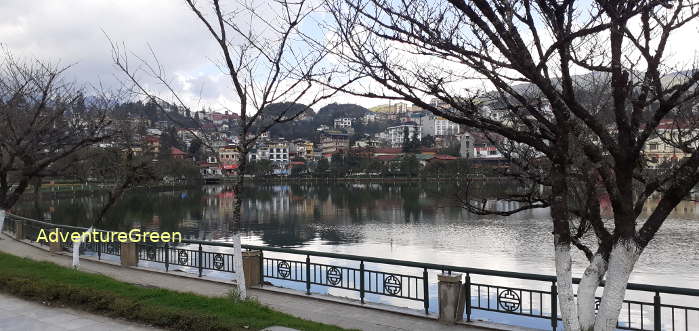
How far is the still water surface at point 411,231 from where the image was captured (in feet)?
70.1

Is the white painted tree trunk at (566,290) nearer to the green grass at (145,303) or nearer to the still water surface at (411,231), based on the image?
the green grass at (145,303)

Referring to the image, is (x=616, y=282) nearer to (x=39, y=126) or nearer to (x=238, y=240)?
(x=238, y=240)

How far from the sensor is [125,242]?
1374 centimetres

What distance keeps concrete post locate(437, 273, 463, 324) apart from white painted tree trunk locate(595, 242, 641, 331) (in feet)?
10.8

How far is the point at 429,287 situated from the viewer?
16.9 m

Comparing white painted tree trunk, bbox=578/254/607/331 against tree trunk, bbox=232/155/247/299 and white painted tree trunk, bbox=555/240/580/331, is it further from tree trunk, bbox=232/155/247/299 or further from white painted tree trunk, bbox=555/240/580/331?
tree trunk, bbox=232/155/247/299

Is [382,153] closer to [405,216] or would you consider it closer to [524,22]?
[405,216]

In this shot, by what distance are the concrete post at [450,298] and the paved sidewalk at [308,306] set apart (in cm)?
18

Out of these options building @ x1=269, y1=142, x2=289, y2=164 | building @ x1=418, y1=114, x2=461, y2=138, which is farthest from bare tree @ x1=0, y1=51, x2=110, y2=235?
building @ x1=418, y1=114, x2=461, y2=138

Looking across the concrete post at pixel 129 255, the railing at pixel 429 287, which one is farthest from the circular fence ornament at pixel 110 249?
the concrete post at pixel 129 255

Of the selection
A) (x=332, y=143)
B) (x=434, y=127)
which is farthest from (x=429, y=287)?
(x=434, y=127)

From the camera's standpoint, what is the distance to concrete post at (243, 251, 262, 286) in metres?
10.9

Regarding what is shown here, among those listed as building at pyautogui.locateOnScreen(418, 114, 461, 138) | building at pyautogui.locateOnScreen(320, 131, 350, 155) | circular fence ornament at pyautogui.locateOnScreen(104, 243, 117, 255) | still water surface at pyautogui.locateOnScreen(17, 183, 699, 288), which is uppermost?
building at pyautogui.locateOnScreen(418, 114, 461, 138)

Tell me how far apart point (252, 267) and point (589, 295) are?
23.7 feet
